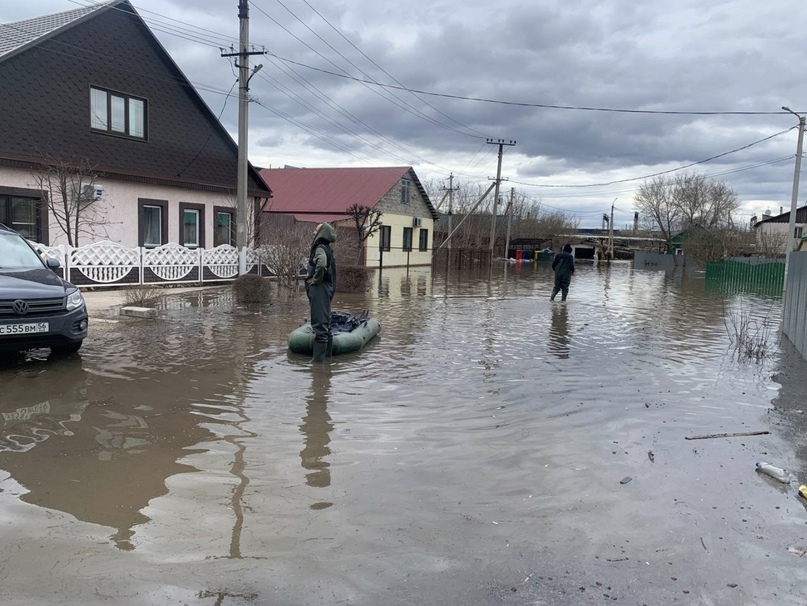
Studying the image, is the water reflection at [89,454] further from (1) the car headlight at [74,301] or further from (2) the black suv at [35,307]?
(1) the car headlight at [74,301]

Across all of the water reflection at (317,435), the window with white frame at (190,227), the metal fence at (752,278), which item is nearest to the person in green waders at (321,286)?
the water reflection at (317,435)

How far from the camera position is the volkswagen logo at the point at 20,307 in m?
7.11

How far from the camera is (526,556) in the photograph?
139 inches

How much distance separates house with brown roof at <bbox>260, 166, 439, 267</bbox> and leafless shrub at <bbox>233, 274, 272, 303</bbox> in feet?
59.2

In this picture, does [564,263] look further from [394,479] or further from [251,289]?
[394,479]

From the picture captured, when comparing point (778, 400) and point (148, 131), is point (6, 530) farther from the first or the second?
point (148, 131)

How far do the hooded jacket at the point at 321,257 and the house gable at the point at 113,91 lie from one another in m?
11.7

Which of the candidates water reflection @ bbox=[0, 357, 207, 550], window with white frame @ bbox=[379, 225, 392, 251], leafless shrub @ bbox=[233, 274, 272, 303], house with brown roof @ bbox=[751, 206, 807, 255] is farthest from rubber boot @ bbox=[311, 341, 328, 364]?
house with brown roof @ bbox=[751, 206, 807, 255]

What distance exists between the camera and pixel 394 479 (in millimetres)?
4605

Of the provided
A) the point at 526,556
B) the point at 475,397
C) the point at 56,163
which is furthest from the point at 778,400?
the point at 56,163

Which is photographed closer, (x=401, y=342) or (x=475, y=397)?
(x=475, y=397)

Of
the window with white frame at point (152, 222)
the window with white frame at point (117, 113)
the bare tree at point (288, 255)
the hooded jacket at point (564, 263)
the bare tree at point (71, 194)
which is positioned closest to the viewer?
the bare tree at point (71, 194)

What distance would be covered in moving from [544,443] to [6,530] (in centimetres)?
398

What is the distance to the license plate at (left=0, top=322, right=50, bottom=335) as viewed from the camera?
6996mm
